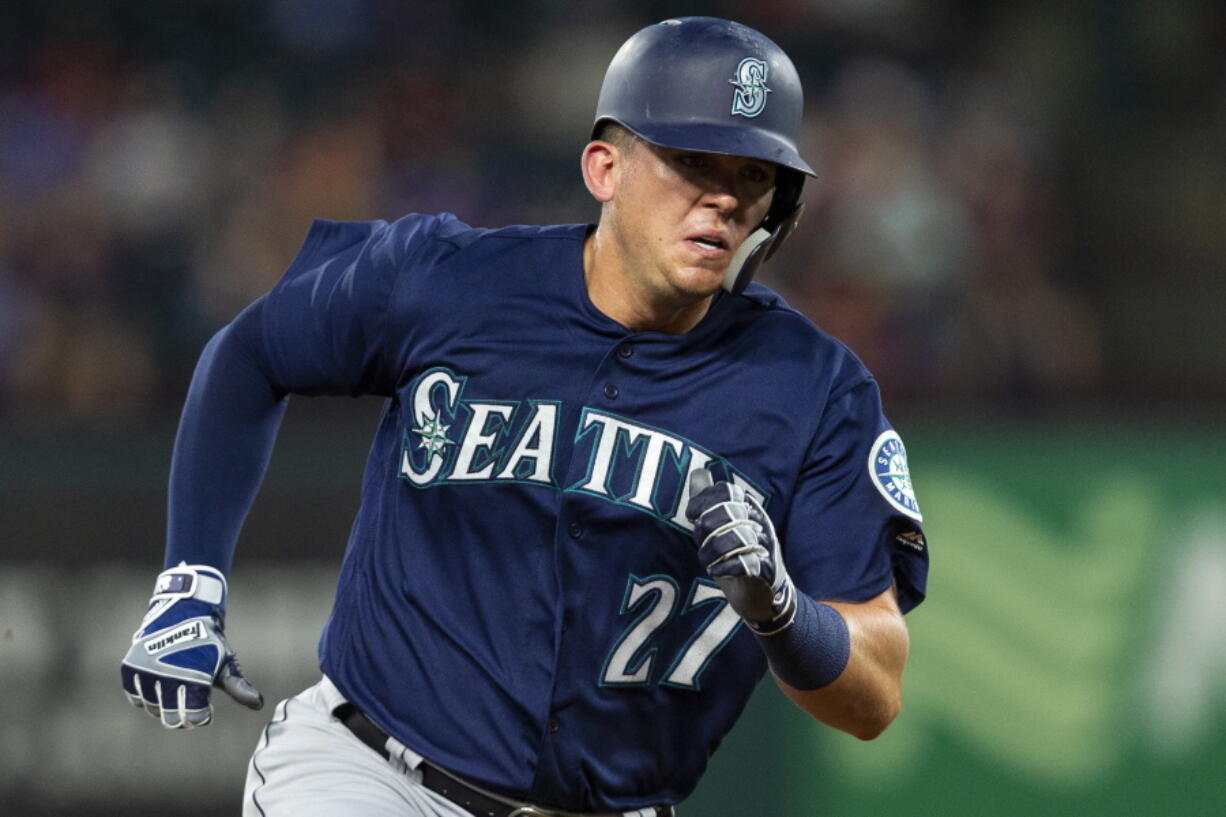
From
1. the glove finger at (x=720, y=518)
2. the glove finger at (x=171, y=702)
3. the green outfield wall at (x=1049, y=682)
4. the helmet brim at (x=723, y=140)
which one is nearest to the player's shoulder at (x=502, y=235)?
the helmet brim at (x=723, y=140)

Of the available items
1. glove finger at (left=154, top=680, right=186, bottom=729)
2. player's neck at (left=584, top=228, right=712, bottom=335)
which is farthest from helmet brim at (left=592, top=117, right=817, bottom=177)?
glove finger at (left=154, top=680, right=186, bottom=729)

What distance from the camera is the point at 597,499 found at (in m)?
3.13

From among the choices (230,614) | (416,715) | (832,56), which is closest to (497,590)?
(416,715)

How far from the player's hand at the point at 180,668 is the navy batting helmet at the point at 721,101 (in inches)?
47.5

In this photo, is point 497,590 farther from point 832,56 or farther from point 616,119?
point 832,56

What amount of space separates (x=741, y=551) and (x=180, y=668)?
3.84 ft

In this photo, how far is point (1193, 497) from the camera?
6434 mm

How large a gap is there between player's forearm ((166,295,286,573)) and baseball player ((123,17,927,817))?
98 millimetres

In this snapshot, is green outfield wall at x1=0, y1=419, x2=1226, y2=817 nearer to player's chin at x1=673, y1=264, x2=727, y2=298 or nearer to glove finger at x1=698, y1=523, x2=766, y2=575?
player's chin at x1=673, y1=264, x2=727, y2=298

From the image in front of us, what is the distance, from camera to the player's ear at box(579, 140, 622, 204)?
3.27 m

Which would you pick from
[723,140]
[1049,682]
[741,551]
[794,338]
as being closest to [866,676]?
[741,551]

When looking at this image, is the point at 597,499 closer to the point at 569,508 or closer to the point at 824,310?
the point at 569,508

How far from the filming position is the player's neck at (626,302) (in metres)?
Result: 3.26

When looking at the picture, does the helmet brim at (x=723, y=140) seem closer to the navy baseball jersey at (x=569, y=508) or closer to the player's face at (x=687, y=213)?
the player's face at (x=687, y=213)
